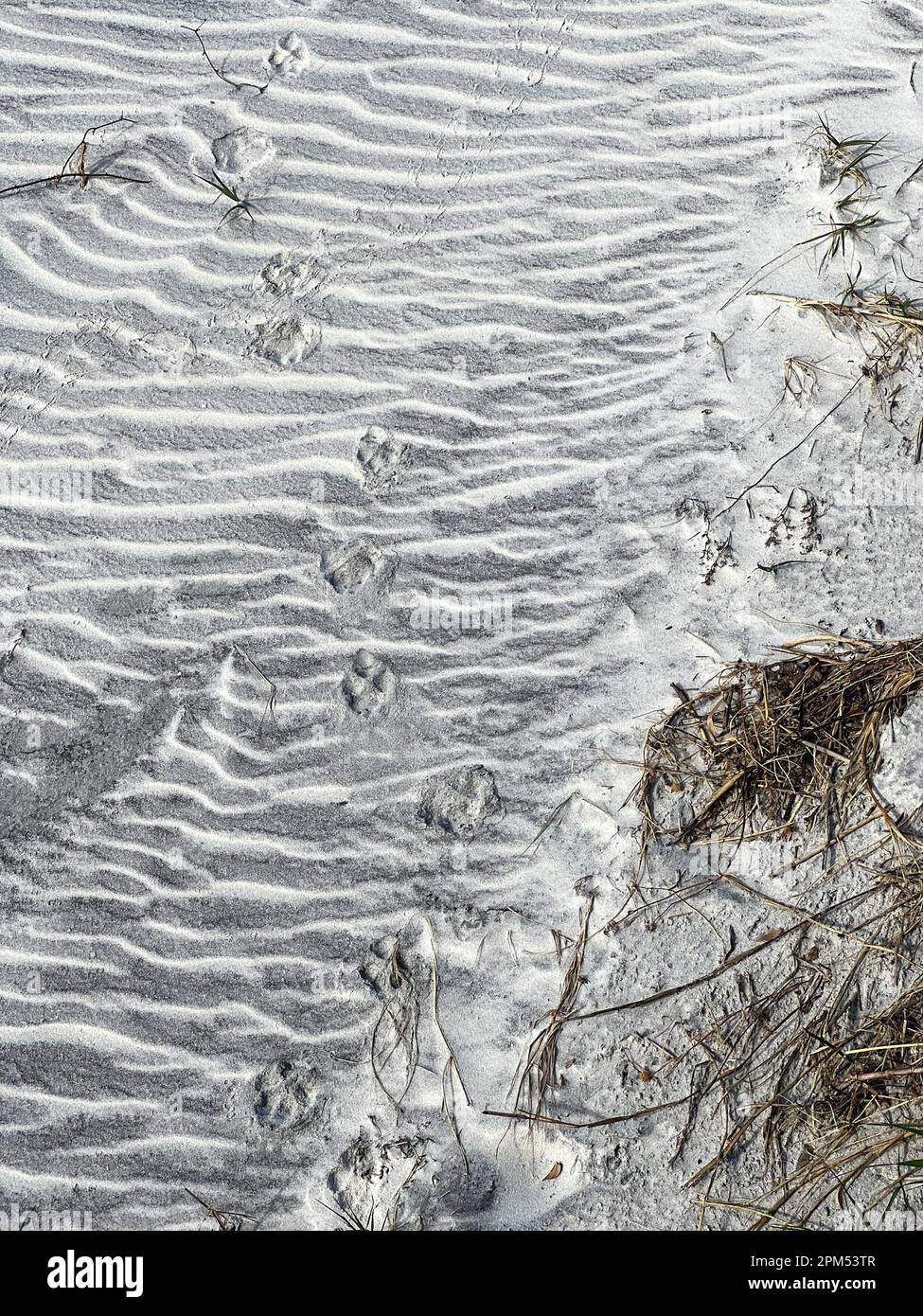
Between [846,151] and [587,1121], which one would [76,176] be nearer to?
[846,151]

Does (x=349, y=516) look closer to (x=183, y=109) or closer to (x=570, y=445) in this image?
(x=570, y=445)

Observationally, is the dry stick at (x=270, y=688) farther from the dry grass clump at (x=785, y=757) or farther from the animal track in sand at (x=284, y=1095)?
the dry grass clump at (x=785, y=757)

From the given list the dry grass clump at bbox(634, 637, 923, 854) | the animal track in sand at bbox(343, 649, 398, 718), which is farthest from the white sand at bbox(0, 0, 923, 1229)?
the dry grass clump at bbox(634, 637, 923, 854)

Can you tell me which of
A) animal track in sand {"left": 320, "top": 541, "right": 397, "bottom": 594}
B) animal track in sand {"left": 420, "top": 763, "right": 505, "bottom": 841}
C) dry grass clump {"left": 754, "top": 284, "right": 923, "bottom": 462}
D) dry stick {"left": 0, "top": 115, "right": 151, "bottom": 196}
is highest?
dry stick {"left": 0, "top": 115, "right": 151, "bottom": 196}

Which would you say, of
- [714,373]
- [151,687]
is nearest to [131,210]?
[151,687]

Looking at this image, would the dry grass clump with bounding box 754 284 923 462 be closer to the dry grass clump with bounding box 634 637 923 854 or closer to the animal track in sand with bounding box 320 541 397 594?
the dry grass clump with bounding box 634 637 923 854
